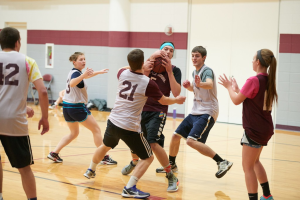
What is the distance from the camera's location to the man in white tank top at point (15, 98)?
11.5 feet

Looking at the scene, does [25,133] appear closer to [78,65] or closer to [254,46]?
[78,65]

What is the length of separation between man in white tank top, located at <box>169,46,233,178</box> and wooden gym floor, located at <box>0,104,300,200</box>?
44 cm

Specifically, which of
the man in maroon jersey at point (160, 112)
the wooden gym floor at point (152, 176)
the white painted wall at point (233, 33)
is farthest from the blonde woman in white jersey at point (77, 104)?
the white painted wall at point (233, 33)

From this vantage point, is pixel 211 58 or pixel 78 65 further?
pixel 211 58

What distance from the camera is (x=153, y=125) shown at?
5.05 meters

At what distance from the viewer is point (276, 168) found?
632cm

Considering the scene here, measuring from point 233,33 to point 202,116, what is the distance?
21.7 feet

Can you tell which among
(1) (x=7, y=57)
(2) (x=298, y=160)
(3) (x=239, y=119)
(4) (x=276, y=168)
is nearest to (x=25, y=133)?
(1) (x=7, y=57)

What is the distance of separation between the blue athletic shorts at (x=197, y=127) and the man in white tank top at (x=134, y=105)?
35.4 inches

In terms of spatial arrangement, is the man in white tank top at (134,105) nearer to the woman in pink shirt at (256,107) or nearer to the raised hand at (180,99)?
the raised hand at (180,99)

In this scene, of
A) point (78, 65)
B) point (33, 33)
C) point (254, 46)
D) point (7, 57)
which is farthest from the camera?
point (33, 33)

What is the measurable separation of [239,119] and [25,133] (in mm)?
8631

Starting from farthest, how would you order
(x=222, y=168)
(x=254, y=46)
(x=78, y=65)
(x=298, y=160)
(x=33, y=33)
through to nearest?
(x=33, y=33) < (x=254, y=46) < (x=298, y=160) < (x=78, y=65) < (x=222, y=168)

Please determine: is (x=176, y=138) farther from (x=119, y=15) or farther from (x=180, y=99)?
(x=119, y=15)
